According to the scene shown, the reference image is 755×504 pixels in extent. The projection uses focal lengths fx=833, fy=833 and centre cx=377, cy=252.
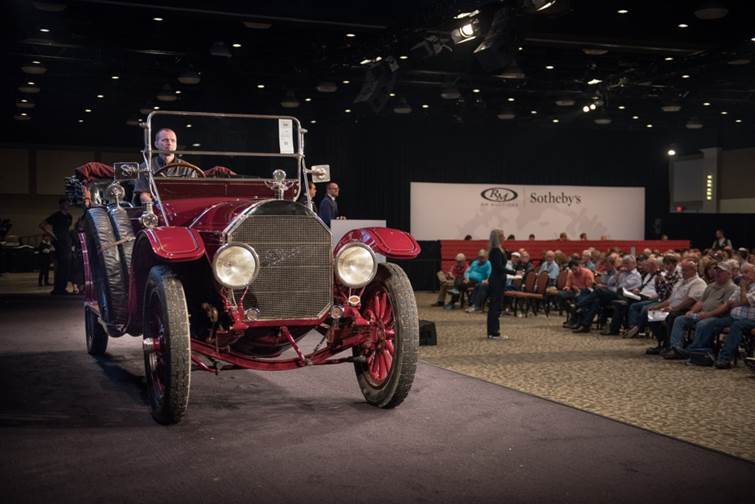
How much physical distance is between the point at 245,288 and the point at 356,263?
74 cm

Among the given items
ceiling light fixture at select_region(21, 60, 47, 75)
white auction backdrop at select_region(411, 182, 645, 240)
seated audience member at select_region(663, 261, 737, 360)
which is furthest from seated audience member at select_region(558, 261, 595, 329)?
ceiling light fixture at select_region(21, 60, 47, 75)

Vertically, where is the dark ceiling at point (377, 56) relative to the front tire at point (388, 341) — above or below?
above

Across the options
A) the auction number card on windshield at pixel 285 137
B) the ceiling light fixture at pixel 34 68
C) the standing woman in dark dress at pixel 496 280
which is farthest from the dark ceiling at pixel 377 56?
the auction number card on windshield at pixel 285 137

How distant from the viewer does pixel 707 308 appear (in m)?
8.15

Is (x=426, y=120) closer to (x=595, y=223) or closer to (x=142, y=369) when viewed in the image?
(x=595, y=223)

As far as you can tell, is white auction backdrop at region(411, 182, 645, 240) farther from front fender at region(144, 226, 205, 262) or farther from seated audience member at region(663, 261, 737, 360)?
front fender at region(144, 226, 205, 262)

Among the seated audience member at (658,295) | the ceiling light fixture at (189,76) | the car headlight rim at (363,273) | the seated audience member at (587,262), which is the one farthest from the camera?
the ceiling light fixture at (189,76)

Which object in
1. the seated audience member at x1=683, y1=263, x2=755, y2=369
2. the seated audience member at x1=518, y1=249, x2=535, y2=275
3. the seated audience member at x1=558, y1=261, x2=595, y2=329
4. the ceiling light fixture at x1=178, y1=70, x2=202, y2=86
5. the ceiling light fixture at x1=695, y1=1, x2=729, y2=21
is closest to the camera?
the seated audience member at x1=683, y1=263, x2=755, y2=369

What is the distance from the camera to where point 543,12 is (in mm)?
9656

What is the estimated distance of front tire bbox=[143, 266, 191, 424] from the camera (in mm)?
4660

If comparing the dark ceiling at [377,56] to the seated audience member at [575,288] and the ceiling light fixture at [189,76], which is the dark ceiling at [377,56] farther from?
the seated audience member at [575,288]

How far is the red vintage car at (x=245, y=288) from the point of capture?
4.80 metres

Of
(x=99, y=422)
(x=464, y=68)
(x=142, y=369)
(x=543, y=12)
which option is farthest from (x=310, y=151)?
(x=99, y=422)

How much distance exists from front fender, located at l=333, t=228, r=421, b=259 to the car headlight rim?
0.10 metres
